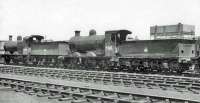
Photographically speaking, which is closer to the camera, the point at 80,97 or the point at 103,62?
the point at 80,97

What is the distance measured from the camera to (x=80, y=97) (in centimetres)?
931

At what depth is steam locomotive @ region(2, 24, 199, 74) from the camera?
61.7 feet

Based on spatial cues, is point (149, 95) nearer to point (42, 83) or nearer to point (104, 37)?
point (42, 83)

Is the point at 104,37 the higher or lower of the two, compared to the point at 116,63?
higher

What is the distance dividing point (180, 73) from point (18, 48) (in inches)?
739

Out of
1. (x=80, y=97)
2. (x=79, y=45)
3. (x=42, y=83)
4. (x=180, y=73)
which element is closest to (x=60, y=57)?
(x=79, y=45)

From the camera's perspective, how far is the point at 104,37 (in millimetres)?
22531

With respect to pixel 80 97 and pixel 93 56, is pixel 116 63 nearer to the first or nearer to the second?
pixel 93 56

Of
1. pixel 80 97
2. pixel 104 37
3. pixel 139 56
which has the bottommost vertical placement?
pixel 80 97

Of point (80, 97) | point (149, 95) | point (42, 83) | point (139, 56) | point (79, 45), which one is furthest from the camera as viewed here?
point (79, 45)

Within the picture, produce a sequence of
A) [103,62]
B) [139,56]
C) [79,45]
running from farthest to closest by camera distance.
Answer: [79,45], [103,62], [139,56]

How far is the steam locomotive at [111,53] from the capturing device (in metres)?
18.8

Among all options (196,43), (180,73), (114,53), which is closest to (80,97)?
(180,73)

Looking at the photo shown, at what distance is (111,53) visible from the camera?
853 inches
